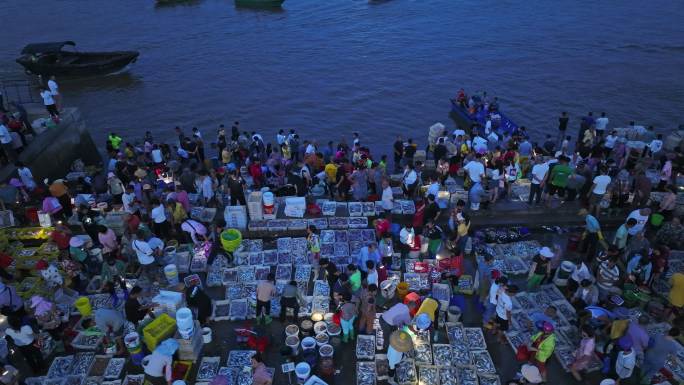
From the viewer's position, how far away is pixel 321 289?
11195 mm

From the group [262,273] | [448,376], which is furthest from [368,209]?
[448,376]

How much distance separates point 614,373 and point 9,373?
1113 centimetres

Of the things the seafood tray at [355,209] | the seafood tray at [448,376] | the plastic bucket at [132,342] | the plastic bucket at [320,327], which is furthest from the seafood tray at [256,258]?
the seafood tray at [448,376]

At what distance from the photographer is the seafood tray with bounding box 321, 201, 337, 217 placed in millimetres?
13719

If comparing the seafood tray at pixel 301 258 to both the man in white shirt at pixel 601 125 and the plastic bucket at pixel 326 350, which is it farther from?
the man in white shirt at pixel 601 125

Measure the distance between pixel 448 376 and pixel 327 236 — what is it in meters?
5.09

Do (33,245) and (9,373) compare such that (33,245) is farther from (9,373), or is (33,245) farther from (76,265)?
(9,373)

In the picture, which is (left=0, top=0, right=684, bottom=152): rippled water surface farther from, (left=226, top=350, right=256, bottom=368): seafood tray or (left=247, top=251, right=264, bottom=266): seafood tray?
(left=226, top=350, right=256, bottom=368): seafood tray

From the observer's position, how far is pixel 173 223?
507 inches

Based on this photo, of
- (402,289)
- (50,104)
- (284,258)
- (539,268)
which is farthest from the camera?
(50,104)

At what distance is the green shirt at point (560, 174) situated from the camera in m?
13.5

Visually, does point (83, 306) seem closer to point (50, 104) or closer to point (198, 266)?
point (198, 266)

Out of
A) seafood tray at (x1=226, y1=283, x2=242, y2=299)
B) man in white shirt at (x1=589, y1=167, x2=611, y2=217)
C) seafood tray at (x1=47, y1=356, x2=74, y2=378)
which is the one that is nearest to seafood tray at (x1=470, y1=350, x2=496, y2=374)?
seafood tray at (x1=226, y1=283, x2=242, y2=299)

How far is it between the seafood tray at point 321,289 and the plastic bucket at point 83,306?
Result: 5.03 meters
